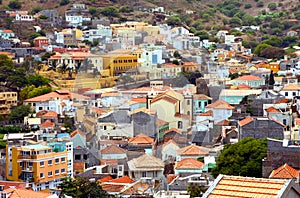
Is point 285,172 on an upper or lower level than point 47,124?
upper

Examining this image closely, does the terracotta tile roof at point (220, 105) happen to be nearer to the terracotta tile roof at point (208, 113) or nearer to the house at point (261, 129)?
the terracotta tile roof at point (208, 113)

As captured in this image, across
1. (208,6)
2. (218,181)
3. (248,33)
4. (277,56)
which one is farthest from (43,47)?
(218,181)

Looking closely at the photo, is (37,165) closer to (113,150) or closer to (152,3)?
(113,150)

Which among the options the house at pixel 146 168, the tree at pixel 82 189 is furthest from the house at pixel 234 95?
the tree at pixel 82 189

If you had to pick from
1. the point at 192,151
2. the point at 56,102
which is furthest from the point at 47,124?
the point at 192,151

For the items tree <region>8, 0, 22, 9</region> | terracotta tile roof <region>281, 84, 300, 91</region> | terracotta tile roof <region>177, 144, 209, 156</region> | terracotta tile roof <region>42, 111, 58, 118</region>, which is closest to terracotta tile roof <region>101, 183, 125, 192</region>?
terracotta tile roof <region>177, 144, 209, 156</region>

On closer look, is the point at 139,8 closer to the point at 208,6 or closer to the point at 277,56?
the point at 208,6
